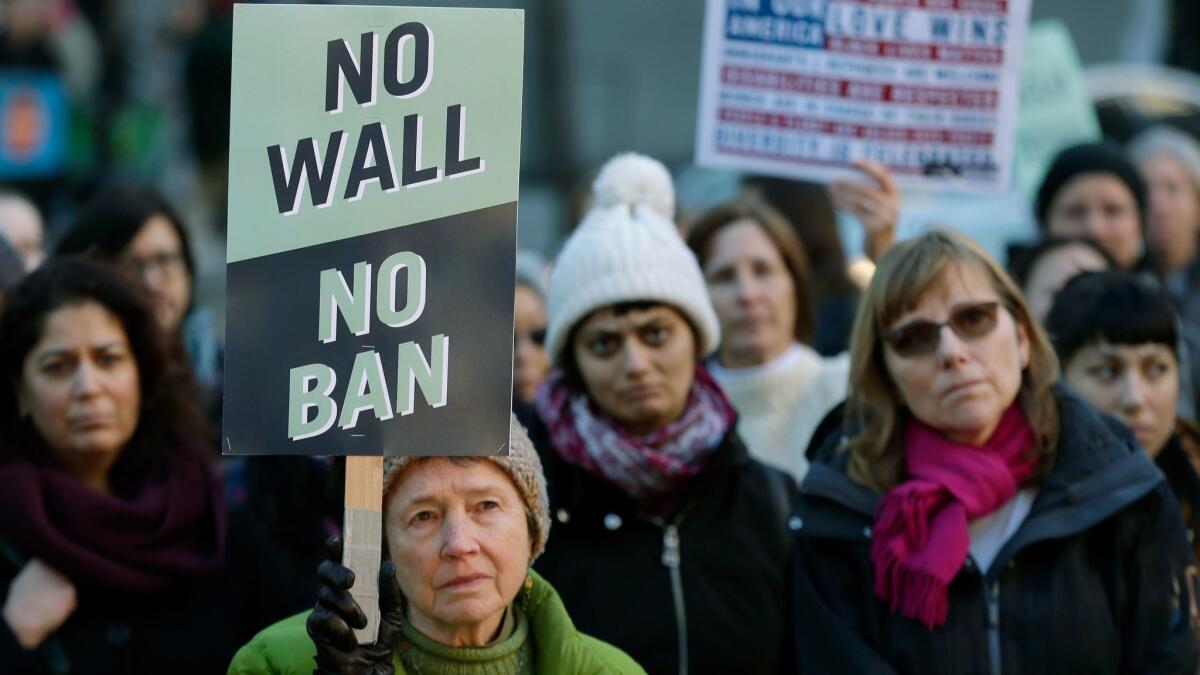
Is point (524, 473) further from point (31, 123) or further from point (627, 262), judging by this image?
point (31, 123)

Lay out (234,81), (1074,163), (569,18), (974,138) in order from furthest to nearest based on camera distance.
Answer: (569,18)
(1074,163)
(974,138)
(234,81)

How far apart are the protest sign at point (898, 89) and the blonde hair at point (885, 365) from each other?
52.6 inches

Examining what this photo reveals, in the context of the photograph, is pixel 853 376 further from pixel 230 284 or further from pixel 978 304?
pixel 230 284

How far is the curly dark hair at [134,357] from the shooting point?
4.93 metres

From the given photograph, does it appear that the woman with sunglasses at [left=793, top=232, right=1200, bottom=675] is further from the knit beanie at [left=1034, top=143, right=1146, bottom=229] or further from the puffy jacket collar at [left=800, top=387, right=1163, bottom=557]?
the knit beanie at [left=1034, top=143, right=1146, bottom=229]

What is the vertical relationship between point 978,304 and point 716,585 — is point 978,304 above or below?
above

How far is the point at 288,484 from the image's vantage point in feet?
17.0

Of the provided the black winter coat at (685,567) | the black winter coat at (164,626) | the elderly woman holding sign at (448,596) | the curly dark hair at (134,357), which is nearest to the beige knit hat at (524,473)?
the elderly woman holding sign at (448,596)

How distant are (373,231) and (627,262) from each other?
1.44 meters

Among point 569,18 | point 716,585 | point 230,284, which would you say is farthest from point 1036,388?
point 569,18

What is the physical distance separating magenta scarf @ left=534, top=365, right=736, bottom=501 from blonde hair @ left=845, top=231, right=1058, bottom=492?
45 centimetres

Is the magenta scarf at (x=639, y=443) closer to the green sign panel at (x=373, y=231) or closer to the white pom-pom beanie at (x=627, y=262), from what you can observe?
the white pom-pom beanie at (x=627, y=262)

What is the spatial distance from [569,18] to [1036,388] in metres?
10.7

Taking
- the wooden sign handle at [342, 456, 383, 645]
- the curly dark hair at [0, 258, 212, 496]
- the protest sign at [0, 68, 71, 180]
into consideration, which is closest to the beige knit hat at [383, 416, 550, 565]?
the wooden sign handle at [342, 456, 383, 645]
